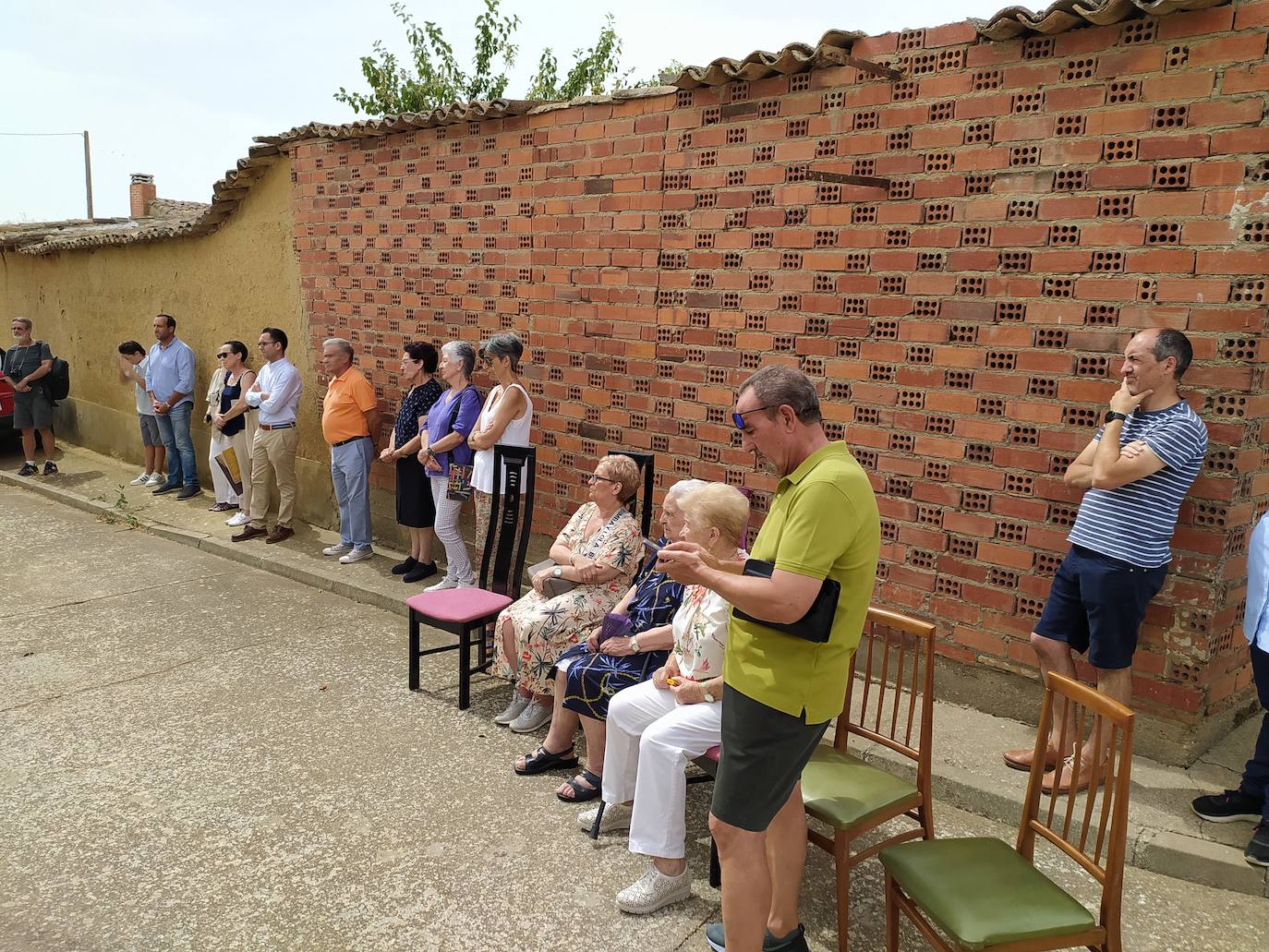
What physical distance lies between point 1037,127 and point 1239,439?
160 cm

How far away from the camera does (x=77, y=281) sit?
500 inches

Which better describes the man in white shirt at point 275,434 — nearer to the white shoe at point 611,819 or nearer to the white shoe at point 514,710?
the white shoe at point 514,710

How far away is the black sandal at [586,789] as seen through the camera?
4117 mm


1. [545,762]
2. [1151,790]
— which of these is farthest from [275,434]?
[1151,790]

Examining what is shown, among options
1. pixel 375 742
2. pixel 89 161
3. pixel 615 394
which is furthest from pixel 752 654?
pixel 89 161

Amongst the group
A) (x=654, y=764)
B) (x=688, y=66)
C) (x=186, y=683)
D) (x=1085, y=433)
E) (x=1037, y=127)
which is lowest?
(x=186, y=683)

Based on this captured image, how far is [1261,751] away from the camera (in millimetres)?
3615

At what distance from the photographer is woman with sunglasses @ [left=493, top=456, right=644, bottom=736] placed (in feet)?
15.1

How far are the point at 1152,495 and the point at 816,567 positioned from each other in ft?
6.70

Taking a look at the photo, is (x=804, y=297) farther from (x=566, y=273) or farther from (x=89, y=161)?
(x=89, y=161)

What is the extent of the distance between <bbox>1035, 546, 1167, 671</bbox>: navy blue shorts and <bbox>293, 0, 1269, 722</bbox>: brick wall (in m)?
0.26

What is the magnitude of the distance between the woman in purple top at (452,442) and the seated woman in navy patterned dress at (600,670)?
233cm

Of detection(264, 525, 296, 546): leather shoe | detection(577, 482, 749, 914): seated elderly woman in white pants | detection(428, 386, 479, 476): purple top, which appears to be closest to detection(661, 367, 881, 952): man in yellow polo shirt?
detection(577, 482, 749, 914): seated elderly woman in white pants

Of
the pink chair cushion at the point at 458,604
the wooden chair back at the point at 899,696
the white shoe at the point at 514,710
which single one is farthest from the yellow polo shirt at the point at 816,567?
the pink chair cushion at the point at 458,604
